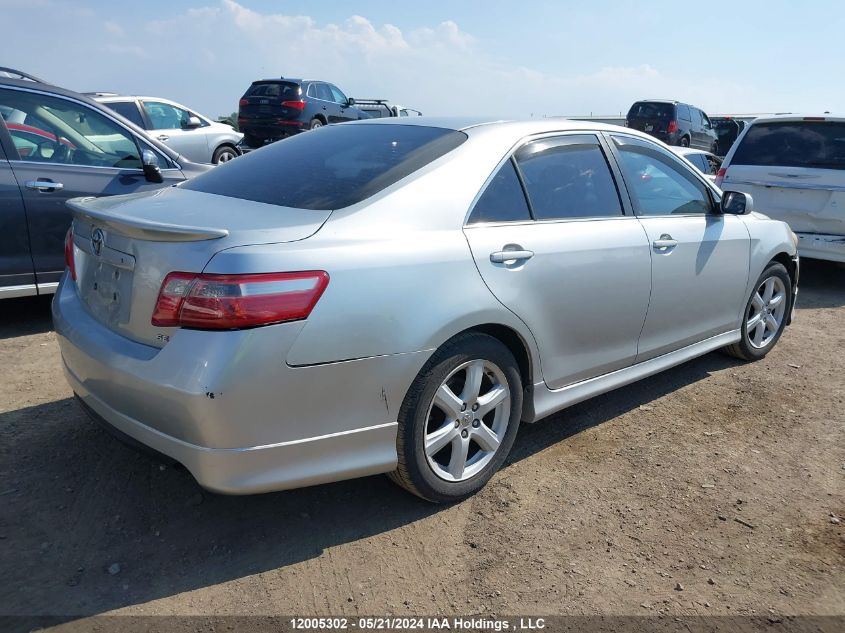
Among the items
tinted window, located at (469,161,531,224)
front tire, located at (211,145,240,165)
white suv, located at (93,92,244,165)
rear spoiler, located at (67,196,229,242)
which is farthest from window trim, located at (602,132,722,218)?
front tire, located at (211,145,240,165)

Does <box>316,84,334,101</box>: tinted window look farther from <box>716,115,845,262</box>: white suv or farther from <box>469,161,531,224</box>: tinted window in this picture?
<box>469,161,531,224</box>: tinted window

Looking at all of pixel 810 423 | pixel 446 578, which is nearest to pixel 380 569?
pixel 446 578

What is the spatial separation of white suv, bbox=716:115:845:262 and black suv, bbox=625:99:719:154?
12647 millimetres

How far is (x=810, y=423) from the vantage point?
161 inches

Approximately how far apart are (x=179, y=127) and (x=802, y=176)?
9.95 metres

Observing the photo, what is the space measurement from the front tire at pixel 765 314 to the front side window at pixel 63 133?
4677mm

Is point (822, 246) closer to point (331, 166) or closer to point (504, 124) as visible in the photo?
point (504, 124)

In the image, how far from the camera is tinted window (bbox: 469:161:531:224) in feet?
10.0

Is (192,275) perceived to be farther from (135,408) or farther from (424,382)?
(424,382)

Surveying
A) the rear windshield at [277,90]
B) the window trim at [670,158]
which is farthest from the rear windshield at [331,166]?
the rear windshield at [277,90]

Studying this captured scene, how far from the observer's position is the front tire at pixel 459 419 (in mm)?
2760

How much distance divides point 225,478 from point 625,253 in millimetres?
2259

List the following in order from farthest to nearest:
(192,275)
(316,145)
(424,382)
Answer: (316,145) → (424,382) → (192,275)

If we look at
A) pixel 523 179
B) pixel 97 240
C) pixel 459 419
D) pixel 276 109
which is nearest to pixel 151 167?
pixel 97 240
